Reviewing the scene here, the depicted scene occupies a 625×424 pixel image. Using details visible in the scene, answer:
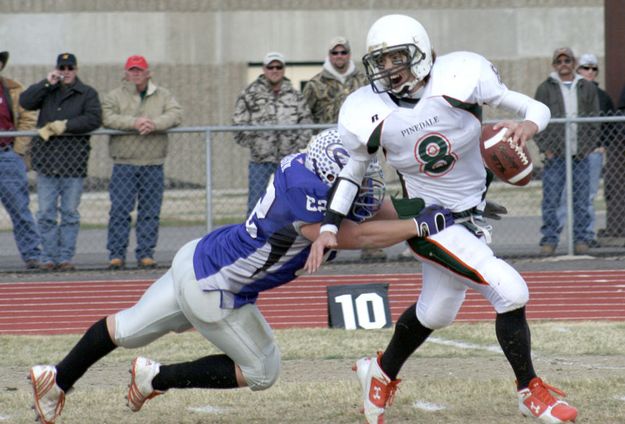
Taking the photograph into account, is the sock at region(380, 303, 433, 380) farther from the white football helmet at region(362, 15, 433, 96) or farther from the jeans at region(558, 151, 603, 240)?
the jeans at region(558, 151, 603, 240)

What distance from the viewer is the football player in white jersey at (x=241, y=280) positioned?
521 cm

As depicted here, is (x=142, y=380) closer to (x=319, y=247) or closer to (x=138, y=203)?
(x=319, y=247)

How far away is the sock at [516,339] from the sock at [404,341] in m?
0.44

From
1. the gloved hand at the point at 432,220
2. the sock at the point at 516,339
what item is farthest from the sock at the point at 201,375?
the sock at the point at 516,339

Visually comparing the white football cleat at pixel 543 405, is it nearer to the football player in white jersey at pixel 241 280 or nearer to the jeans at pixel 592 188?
the football player in white jersey at pixel 241 280

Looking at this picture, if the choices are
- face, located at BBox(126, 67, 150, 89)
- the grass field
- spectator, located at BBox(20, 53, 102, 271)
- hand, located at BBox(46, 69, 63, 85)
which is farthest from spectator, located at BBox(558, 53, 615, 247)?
hand, located at BBox(46, 69, 63, 85)

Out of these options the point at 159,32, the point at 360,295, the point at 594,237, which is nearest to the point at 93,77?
the point at 159,32

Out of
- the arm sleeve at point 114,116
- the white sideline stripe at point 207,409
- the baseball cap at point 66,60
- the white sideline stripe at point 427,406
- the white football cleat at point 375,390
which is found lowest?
the white sideline stripe at point 207,409

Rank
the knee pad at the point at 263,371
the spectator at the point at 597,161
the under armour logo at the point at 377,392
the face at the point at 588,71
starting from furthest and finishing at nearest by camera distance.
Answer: the face at the point at 588,71
the spectator at the point at 597,161
the under armour logo at the point at 377,392
the knee pad at the point at 263,371

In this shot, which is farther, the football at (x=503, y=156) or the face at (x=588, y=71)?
the face at (x=588, y=71)

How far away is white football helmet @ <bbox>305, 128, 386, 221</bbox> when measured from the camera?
17.2 feet

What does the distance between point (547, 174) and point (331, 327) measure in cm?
378

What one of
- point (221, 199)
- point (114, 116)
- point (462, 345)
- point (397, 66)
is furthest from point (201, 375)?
point (221, 199)

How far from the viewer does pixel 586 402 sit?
5.87 metres
